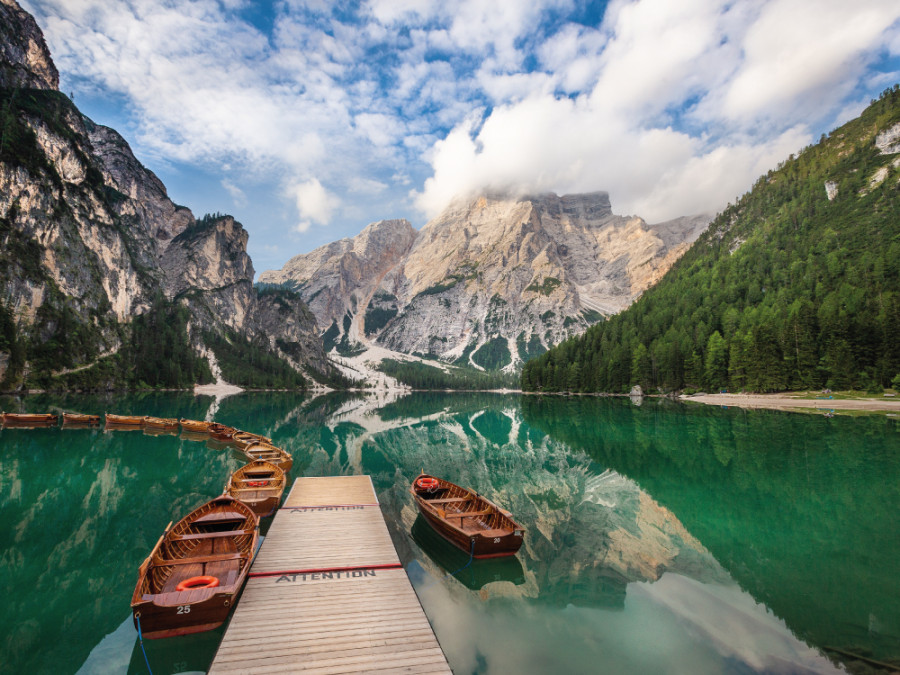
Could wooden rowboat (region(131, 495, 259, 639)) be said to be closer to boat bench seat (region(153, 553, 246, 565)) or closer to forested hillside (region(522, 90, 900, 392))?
boat bench seat (region(153, 553, 246, 565))

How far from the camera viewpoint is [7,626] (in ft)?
37.2

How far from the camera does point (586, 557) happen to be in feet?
56.0

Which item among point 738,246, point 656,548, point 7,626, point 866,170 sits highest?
point 866,170

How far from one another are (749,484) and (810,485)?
3.29 metres

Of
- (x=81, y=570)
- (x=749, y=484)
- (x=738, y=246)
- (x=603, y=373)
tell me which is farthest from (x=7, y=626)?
(x=738, y=246)

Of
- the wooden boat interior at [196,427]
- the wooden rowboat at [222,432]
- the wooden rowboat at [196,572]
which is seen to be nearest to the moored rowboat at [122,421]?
the wooden boat interior at [196,427]

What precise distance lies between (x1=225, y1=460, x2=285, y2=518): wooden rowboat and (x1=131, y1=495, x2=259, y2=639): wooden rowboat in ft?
9.16

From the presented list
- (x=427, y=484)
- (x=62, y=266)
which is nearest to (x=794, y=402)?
(x=427, y=484)

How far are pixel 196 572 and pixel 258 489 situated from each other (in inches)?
373

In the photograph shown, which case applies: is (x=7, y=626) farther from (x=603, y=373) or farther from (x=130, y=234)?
(x=130, y=234)

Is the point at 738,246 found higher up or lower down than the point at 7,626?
higher up

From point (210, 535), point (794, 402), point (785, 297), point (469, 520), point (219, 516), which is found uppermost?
point (785, 297)

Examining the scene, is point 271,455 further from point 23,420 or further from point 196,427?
point 23,420

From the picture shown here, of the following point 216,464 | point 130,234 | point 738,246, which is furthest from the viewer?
point 130,234
